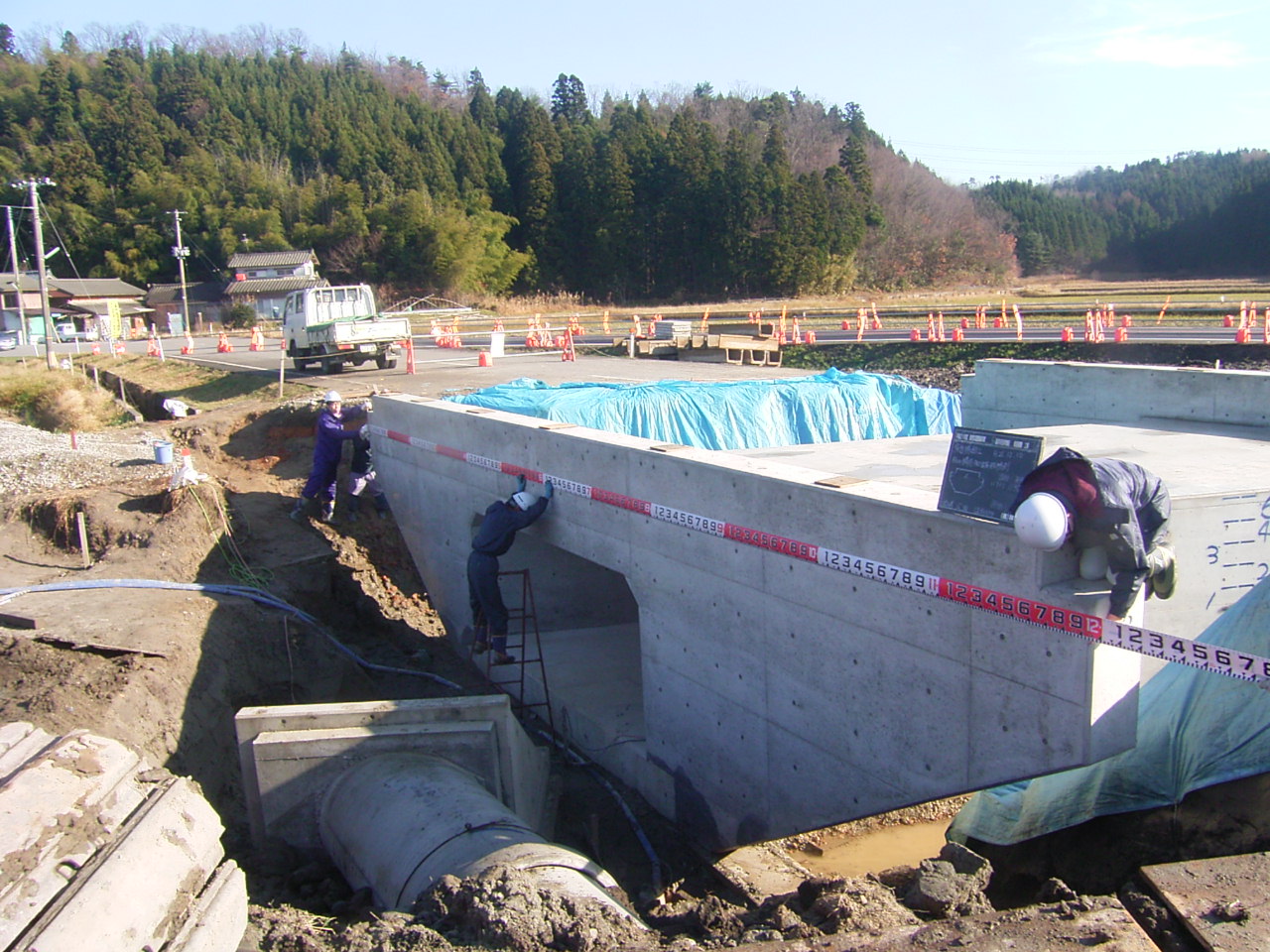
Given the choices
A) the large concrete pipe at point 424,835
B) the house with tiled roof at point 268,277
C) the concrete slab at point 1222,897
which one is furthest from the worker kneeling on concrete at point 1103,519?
the house with tiled roof at point 268,277

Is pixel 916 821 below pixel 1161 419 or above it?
below

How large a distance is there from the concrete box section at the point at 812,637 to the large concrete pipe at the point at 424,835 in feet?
5.74

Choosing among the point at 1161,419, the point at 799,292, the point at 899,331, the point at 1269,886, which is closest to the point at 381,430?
the point at 1161,419

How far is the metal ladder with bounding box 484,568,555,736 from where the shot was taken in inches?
389

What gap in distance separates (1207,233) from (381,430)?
87.7 meters

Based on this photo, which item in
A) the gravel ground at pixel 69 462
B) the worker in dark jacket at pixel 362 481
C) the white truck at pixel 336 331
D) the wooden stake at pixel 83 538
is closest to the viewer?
the wooden stake at pixel 83 538

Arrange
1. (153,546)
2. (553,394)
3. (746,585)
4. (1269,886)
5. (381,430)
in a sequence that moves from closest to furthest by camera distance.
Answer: (1269,886), (746,585), (153,546), (553,394), (381,430)

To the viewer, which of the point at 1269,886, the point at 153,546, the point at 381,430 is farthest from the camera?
the point at 381,430

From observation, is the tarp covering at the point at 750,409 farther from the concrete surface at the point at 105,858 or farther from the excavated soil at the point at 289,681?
the concrete surface at the point at 105,858

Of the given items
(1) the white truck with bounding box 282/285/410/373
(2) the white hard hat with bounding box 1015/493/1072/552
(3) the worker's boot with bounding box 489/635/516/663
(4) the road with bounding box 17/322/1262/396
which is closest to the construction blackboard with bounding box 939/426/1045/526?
(2) the white hard hat with bounding box 1015/493/1072/552

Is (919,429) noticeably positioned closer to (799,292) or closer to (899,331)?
(899,331)

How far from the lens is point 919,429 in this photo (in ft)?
41.5

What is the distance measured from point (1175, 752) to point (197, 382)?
946 inches

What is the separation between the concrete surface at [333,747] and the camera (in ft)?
22.9
